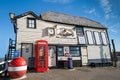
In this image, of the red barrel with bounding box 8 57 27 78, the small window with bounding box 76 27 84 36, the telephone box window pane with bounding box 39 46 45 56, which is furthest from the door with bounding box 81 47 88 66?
the red barrel with bounding box 8 57 27 78

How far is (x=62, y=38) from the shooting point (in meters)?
14.4

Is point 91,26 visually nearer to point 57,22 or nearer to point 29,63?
point 57,22

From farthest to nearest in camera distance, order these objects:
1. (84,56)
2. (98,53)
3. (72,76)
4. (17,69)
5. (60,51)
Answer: (98,53), (84,56), (60,51), (72,76), (17,69)

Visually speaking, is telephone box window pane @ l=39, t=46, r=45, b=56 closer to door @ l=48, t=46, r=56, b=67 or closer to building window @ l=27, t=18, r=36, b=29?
door @ l=48, t=46, r=56, b=67

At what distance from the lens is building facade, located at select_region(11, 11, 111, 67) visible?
12328 millimetres

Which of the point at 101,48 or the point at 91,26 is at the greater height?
the point at 91,26

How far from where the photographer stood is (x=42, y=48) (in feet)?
37.6

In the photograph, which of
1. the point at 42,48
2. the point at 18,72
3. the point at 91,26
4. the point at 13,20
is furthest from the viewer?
the point at 91,26

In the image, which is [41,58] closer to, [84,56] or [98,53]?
[84,56]

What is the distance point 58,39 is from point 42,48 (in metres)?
3.12

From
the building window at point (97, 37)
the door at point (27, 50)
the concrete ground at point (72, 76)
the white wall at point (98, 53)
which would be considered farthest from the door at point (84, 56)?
the door at point (27, 50)

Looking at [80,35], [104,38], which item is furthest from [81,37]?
[104,38]

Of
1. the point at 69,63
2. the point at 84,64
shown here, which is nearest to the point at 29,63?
the point at 69,63

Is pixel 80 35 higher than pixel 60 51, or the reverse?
pixel 80 35
